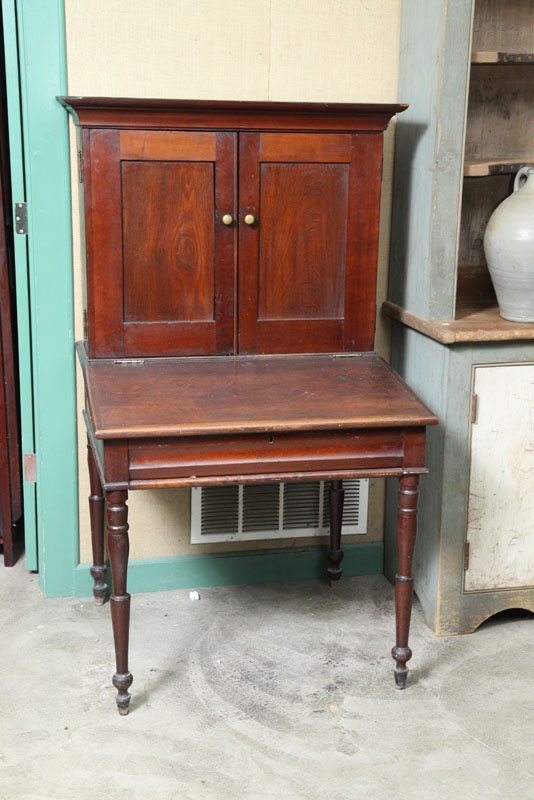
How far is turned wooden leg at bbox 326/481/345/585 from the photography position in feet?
11.3

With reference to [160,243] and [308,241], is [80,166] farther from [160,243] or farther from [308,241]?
[308,241]

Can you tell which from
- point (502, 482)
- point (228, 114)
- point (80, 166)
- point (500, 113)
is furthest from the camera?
point (500, 113)

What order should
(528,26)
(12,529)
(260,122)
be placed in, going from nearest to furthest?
(260,122)
(528,26)
(12,529)

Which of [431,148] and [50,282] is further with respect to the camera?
[50,282]

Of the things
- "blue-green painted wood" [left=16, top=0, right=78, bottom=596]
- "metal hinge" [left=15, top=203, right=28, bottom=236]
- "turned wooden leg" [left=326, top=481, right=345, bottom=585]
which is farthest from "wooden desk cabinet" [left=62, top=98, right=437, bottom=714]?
"turned wooden leg" [left=326, top=481, right=345, bottom=585]

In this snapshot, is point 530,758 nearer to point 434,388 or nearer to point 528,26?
point 434,388

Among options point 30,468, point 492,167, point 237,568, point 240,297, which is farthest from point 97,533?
point 492,167

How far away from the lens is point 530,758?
254cm

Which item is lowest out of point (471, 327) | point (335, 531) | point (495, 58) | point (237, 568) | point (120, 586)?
point (237, 568)

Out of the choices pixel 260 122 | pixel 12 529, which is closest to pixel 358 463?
pixel 260 122

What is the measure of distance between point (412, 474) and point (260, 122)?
1.18m

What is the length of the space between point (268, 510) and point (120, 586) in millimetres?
993

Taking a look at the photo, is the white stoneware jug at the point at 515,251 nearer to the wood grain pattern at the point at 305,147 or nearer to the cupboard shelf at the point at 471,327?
the cupboard shelf at the point at 471,327

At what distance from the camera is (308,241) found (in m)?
3.04
